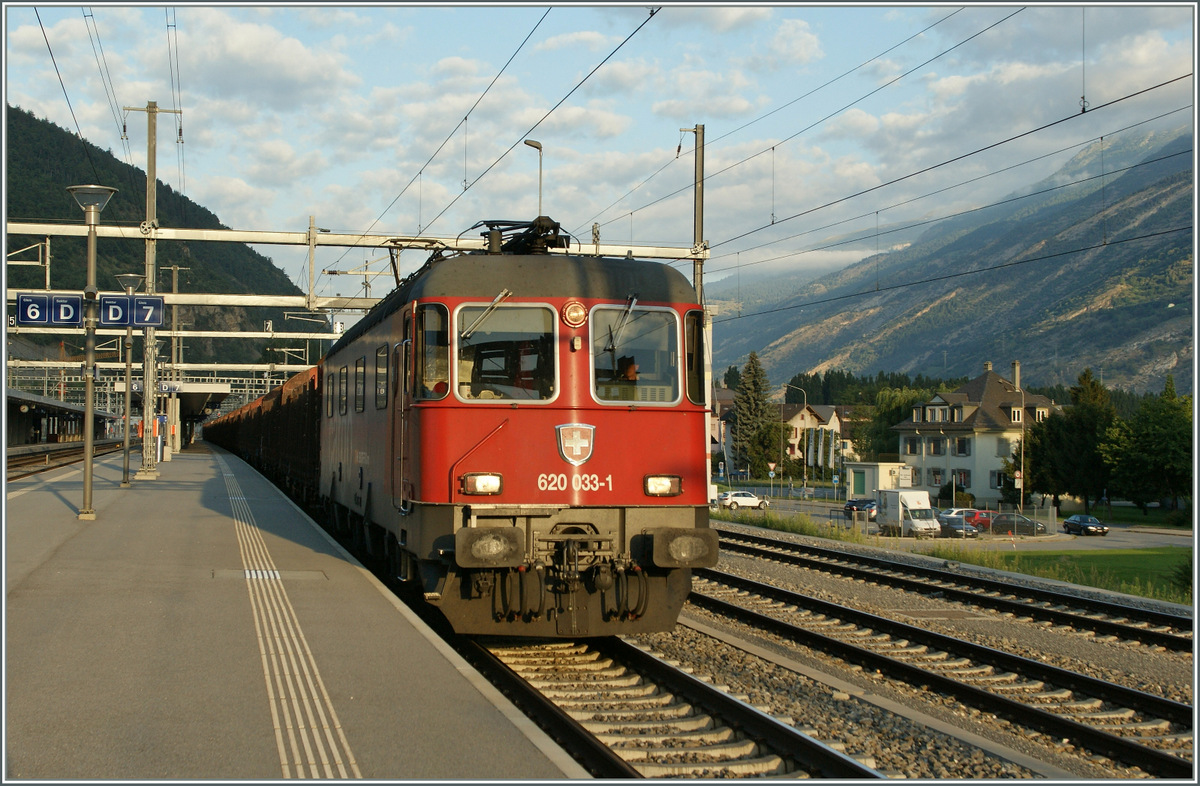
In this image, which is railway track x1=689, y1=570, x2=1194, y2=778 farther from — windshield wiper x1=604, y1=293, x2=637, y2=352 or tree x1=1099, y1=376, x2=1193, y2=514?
tree x1=1099, y1=376, x2=1193, y2=514

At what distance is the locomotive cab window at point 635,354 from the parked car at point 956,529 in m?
32.9

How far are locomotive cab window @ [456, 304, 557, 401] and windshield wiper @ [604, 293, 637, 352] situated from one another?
1.78ft

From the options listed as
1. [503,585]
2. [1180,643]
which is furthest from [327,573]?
[1180,643]

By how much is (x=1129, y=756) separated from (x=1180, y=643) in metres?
4.58

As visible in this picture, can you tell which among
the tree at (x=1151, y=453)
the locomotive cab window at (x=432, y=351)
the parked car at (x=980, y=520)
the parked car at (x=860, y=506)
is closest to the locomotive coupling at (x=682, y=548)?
the locomotive cab window at (x=432, y=351)

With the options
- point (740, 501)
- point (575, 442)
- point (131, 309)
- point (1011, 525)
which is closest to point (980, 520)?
point (1011, 525)

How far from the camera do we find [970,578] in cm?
1569

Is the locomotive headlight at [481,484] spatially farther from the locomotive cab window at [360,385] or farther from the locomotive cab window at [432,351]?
the locomotive cab window at [360,385]

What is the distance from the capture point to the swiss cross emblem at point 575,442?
351 inches

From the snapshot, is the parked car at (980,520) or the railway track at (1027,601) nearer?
the railway track at (1027,601)

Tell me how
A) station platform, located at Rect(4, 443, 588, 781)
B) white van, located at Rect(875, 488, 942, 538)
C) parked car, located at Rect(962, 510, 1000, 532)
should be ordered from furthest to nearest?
parked car, located at Rect(962, 510, 1000, 532), white van, located at Rect(875, 488, 942, 538), station platform, located at Rect(4, 443, 588, 781)

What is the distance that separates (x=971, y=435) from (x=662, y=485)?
7585 centimetres

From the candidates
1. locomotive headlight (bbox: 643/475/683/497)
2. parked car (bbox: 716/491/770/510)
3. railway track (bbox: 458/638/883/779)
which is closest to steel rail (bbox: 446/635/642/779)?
railway track (bbox: 458/638/883/779)

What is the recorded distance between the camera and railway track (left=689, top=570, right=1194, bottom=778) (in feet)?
23.5
